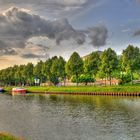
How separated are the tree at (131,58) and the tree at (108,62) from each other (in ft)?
30.0

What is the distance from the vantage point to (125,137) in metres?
50.1

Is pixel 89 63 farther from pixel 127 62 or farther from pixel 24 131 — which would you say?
pixel 24 131

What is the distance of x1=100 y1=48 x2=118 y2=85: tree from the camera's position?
158125 millimetres

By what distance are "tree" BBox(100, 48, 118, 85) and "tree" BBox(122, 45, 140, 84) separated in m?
9.15

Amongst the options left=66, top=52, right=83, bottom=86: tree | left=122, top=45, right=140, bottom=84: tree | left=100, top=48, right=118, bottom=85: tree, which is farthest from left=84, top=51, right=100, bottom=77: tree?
left=122, top=45, right=140, bottom=84: tree

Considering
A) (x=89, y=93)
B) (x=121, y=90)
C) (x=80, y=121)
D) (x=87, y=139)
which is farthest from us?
(x=89, y=93)

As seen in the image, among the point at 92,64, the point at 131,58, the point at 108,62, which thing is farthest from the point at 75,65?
the point at 131,58

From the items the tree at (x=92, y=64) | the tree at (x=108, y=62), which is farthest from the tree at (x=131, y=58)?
the tree at (x=92, y=64)

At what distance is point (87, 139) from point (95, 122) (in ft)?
51.5

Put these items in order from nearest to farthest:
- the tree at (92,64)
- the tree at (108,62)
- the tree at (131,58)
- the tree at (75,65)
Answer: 1. the tree at (131,58)
2. the tree at (108,62)
3. the tree at (92,64)
4. the tree at (75,65)

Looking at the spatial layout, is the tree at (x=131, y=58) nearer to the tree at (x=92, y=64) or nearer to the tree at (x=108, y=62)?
the tree at (x=108, y=62)

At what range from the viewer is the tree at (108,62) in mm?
158125

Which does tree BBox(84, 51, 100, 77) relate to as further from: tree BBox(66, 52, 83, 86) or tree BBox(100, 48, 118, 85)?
tree BBox(100, 48, 118, 85)

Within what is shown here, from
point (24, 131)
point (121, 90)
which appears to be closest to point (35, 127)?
point (24, 131)
